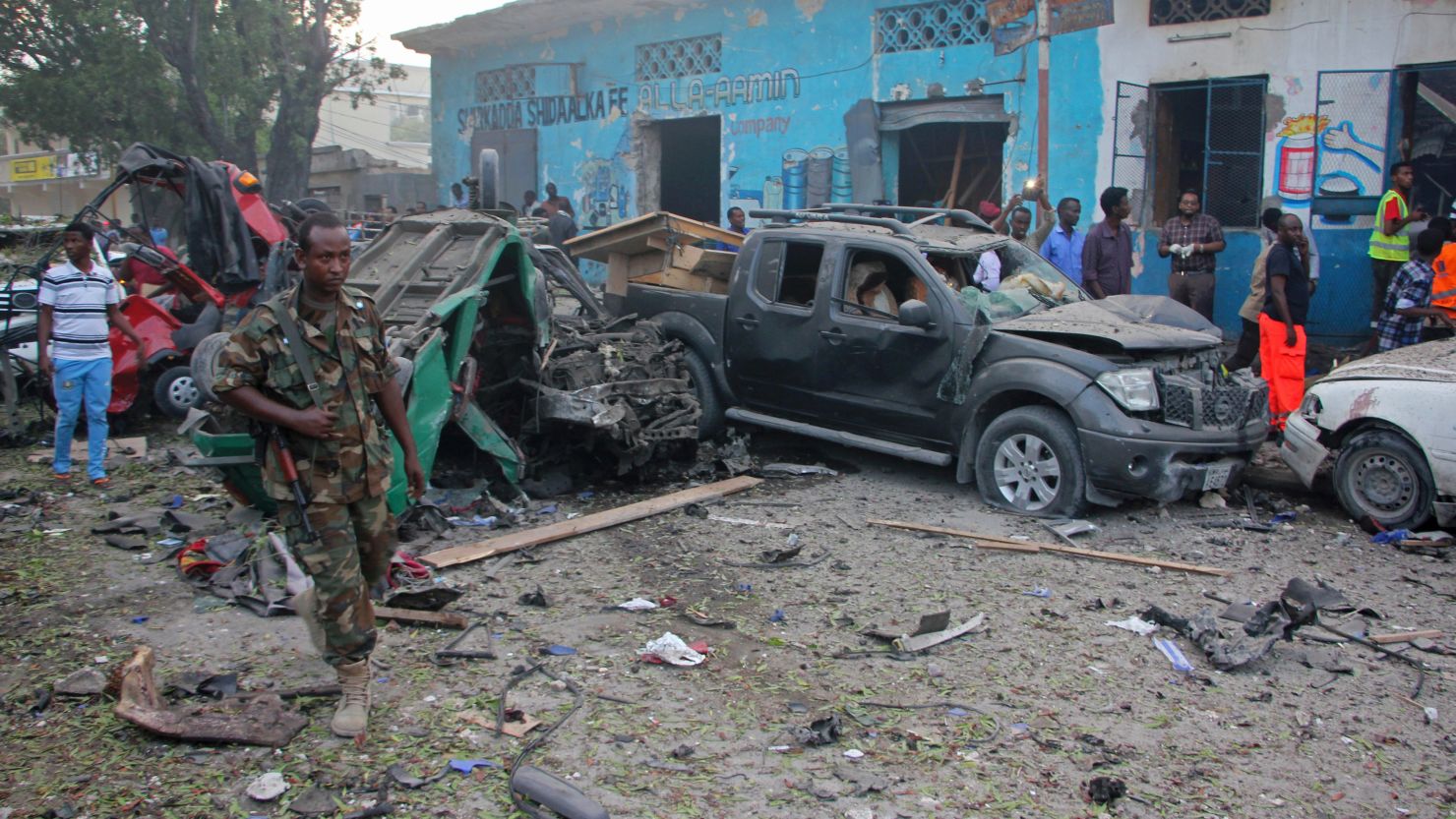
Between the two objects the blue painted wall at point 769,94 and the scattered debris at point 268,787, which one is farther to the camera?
the blue painted wall at point 769,94

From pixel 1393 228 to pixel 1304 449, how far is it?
4544mm

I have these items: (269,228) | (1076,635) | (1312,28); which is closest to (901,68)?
(1312,28)

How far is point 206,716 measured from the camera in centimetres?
407

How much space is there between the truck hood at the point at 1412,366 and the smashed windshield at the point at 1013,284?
1788 millimetres

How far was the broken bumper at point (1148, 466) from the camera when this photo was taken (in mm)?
6598

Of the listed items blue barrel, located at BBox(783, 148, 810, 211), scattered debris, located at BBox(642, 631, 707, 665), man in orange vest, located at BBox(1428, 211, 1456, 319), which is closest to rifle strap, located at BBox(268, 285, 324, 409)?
scattered debris, located at BBox(642, 631, 707, 665)

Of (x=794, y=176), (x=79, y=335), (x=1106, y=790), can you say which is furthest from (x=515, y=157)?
(x=1106, y=790)

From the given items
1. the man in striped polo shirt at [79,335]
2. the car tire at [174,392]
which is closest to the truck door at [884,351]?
the man in striped polo shirt at [79,335]

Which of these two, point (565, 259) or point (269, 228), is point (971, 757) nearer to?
point (565, 259)

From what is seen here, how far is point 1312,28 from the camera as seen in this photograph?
11367 millimetres

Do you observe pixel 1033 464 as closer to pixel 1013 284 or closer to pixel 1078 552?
pixel 1078 552

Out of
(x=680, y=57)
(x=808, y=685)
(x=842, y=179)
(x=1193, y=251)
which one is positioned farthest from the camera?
(x=680, y=57)

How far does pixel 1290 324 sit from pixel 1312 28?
433 centimetres

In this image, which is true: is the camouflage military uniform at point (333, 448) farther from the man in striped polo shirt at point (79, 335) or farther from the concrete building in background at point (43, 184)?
the concrete building in background at point (43, 184)
